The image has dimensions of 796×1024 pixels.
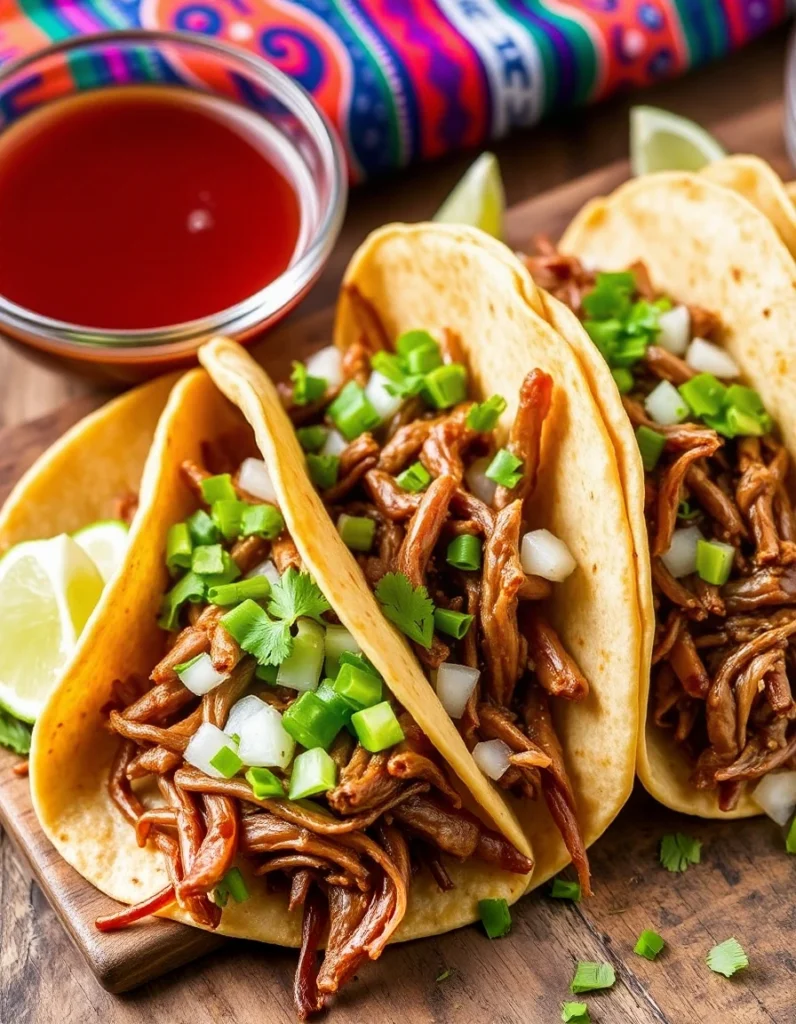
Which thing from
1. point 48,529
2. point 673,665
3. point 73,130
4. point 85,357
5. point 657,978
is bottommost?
point 657,978

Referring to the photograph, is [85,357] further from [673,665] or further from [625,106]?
[625,106]

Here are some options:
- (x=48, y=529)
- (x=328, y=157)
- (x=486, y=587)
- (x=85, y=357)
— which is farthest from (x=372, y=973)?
(x=328, y=157)

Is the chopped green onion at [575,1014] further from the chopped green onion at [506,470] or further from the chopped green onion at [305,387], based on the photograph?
the chopped green onion at [305,387]

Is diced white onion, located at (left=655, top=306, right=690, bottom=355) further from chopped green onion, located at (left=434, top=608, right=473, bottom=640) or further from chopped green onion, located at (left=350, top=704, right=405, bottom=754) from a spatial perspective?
chopped green onion, located at (left=350, top=704, right=405, bottom=754)

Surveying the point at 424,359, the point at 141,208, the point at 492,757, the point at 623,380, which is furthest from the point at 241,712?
the point at 141,208

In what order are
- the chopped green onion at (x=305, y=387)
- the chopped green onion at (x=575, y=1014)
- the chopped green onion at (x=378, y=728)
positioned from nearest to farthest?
the chopped green onion at (x=378, y=728) < the chopped green onion at (x=575, y=1014) < the chopped green onion at (x=305, y=387)

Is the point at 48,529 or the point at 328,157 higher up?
the point at 328,157

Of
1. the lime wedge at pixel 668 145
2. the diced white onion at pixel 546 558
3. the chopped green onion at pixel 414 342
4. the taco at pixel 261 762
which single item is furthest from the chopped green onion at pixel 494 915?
the lime wedge at pixel 668 145
